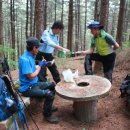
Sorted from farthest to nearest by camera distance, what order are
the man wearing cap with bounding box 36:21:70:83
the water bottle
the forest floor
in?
1. the man wearing cap with bounding box 36:21:70:83
2. the forest floor
3. the water bottle

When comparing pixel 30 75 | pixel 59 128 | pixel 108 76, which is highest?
pixel 30 75

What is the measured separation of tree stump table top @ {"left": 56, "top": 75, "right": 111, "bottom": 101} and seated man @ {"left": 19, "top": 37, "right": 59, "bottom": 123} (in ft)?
1.14

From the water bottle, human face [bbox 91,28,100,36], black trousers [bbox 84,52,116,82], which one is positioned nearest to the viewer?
the water bottle

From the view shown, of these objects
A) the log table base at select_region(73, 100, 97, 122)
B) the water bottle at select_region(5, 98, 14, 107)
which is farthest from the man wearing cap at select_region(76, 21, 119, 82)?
the water bottle at select_region(5, 98, 14, 107)

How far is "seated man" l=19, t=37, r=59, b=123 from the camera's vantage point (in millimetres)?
5012

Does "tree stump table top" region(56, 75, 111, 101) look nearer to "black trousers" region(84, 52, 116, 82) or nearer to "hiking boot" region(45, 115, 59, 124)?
"hiking boot" region(45, 115, 59, 124)

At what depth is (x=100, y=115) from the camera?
5945mm

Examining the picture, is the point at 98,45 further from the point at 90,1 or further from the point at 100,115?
the point at 90,1

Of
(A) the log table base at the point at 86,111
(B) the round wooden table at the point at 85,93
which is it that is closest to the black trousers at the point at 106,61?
(B) the round wooden table at the point at 85,93

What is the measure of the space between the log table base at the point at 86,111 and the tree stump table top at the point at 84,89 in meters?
0.36

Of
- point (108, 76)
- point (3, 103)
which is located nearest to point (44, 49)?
point (108, 76)

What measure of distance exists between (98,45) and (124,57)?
8.04 ft

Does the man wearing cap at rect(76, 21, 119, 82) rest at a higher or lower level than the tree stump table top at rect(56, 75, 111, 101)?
higher

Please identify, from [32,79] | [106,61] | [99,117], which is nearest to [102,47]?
[106,61]
